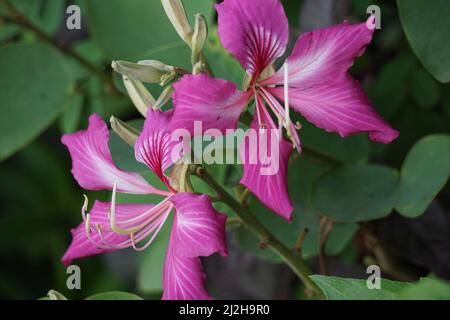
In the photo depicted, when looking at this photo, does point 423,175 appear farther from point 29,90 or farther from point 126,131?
point 29,90

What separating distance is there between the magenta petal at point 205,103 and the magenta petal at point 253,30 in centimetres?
4

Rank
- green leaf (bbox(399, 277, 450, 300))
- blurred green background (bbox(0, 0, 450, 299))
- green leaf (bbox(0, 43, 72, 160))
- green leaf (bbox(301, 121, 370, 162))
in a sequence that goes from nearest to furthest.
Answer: green leaf (bbox(399, 277, 450, 300))
blurred green background (bbox(0, 0, 450, 299))
green leaf (bbox(301, 121, 370, 162))
green leaf (bbox(0, 43, 72, 160))

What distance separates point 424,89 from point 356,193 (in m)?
0.30

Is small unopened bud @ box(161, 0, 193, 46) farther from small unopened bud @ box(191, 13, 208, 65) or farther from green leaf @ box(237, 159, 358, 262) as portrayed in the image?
green leaf @ box(237, 159, 358, 262)

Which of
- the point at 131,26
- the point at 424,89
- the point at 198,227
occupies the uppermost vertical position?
the point at 131,26

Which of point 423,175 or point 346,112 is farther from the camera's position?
point 423,175

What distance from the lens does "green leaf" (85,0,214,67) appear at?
103 cm

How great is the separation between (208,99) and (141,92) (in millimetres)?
99

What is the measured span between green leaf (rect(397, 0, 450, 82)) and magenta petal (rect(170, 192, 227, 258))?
323mm

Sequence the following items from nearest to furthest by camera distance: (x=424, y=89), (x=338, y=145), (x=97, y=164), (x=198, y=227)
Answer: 1. (x=198, y=227)
2. (x=97, y=164)
3. (x=338, y=145)
4. (x=424, y=89)

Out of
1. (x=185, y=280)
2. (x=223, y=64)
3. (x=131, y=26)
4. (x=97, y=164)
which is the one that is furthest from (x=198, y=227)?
(x=131, y=26)

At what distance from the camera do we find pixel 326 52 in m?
0.77

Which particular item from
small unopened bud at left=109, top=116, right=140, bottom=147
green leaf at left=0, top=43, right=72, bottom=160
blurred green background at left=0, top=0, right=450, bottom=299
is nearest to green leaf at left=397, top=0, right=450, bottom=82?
blurred green background at left=0, top=0, right=450, bottom=299

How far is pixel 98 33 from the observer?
1111 millimetres
